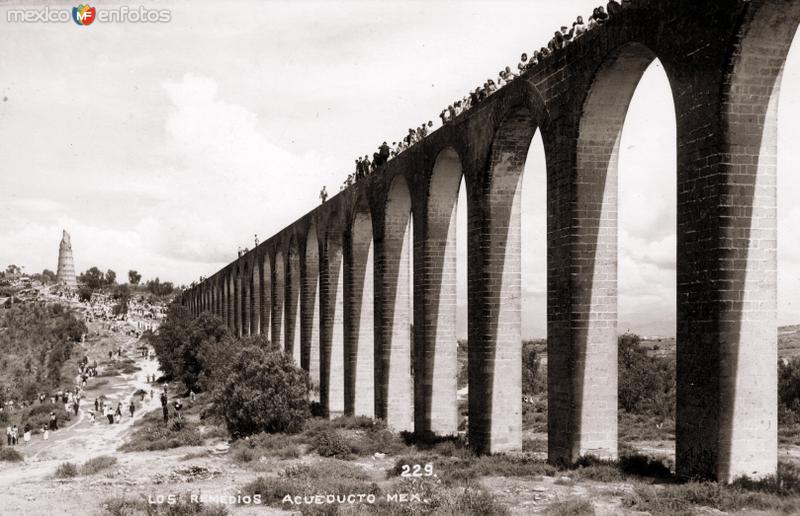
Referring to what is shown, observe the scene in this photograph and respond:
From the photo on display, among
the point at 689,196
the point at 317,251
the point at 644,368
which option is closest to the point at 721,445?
the point at 689,196

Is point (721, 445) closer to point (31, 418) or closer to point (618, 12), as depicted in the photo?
point (618, 12)

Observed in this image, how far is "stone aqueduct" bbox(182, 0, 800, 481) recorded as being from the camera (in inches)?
377

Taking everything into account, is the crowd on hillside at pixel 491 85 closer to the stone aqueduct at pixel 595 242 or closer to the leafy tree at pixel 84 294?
the stone aqueduct at pixel 595 242

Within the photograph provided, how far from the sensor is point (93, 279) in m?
134

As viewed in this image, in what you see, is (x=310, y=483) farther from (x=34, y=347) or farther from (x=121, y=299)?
(x=121, y=299)

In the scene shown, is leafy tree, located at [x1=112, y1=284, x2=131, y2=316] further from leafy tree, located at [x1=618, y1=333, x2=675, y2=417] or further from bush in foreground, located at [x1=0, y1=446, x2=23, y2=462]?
leafy tree, located at [x1=618, y1=333, x2=675, y2=417]

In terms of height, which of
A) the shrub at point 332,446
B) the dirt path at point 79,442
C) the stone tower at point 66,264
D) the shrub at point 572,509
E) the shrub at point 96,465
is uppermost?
the stone tower at point 66,264

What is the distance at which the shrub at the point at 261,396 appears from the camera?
2036 centimetres

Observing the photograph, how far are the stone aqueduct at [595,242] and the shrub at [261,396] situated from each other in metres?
2.52

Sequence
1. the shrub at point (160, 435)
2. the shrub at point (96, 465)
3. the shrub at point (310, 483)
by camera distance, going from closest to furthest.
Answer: the shrub at point (310, 483), the shrub at point (96, 465), the shrub at point (160, 435)

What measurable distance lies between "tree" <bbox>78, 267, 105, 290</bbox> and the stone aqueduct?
389ft

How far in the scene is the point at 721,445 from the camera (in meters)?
9.54

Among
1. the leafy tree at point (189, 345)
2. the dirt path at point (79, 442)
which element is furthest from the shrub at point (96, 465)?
the leafy tree at point (189, 345)

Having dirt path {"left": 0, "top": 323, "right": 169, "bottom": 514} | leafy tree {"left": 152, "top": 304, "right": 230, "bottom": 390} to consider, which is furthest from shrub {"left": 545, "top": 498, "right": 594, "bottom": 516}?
leafy tree {"left": 152, "top": 304, "right": 230, "bottom": 390}
